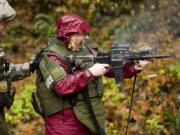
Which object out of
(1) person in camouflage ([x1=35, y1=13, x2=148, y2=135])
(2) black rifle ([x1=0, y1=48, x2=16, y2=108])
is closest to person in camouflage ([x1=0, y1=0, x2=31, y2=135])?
(2) black rifle ([x1=0, y1=48, x2=16, y2=108])

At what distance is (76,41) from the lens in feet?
17.4

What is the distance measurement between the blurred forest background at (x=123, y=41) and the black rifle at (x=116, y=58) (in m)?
2.41

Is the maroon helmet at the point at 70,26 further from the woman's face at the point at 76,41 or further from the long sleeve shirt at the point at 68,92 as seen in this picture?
the long sleeve shirt at the point at 68,92

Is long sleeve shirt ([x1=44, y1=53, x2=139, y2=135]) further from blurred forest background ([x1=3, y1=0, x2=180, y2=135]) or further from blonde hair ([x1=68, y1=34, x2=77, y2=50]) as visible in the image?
blurred forest background ([x1=3, y1=0, x2=180, y2=135])

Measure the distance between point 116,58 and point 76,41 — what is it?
44 centimetres

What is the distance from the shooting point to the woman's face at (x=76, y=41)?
17.3 feet

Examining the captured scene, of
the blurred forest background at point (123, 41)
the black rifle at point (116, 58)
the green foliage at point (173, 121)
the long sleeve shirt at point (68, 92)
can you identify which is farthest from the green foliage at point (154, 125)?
the black rifle at point (116, 58)

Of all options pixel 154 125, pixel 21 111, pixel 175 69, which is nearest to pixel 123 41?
pixel 175 69

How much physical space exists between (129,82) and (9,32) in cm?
401

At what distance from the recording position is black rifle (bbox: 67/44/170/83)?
520cm

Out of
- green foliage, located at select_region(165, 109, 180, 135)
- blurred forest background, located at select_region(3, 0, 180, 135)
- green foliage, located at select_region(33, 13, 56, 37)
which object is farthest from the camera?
green foliage, located at select_region(33, 13, 56, 37)

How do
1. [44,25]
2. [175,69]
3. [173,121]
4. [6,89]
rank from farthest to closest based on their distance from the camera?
1. [44,25]
2. [175,69]
3. [173,121]
4. [6,89]

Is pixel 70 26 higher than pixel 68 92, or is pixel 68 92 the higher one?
pixel 70 26

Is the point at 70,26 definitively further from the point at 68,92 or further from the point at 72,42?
the point at 68,92
